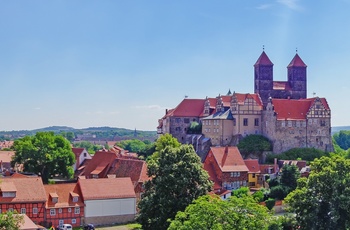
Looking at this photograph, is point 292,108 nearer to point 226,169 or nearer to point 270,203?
point 226,169

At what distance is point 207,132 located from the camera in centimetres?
8312

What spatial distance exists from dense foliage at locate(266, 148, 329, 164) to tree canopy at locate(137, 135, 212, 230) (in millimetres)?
32757

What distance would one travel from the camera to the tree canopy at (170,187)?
134 feet

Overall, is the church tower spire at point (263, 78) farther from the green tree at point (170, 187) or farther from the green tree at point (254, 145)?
the green tree at point (170, 187)

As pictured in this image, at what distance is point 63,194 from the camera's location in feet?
169

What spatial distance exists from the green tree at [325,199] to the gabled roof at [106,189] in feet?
65.0

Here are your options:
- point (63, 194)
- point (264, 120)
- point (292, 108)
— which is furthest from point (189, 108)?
point (63, 194)

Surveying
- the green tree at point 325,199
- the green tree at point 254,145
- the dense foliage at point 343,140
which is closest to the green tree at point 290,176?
the green tree at point 254,145

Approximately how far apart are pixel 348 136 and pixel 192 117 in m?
71.4

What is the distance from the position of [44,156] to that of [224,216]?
39603 millimetres

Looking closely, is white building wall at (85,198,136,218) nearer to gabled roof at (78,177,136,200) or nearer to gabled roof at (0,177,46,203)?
gabled roof at (78,177,136,200)

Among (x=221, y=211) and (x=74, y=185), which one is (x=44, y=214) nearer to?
(x=74, y=185)

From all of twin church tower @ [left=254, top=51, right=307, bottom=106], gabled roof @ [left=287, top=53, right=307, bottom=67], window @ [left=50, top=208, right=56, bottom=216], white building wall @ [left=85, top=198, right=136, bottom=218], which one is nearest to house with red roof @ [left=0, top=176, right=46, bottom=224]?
window @ [left=50, top=208, right=56, bottom=216]

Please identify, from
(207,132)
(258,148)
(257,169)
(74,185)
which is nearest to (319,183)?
(74,185)
